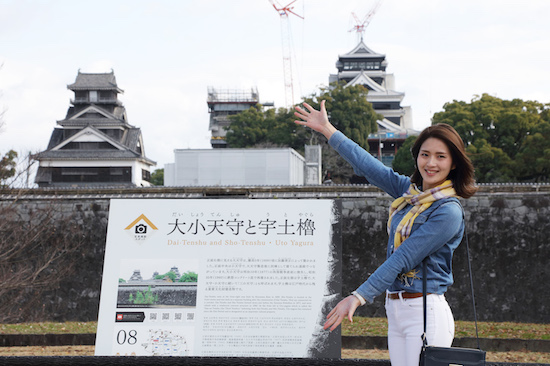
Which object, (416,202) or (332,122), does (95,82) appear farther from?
(416,202)

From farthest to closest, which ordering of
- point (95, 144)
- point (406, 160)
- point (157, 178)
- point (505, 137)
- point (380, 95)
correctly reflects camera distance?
point (380, 95) < point (157, 178) < point (95, 144) < point (406, 160) < point (505, 137)

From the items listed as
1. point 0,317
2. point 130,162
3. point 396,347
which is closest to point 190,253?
point 396,347

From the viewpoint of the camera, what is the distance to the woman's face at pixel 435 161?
1.84 m

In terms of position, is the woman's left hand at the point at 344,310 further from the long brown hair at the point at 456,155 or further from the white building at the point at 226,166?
the white building at the point at 226,166

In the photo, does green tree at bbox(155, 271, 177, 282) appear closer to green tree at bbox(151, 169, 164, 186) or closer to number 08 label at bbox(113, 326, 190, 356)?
number 08 label at bbox(113, 326, 190, 356)

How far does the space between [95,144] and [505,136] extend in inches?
690

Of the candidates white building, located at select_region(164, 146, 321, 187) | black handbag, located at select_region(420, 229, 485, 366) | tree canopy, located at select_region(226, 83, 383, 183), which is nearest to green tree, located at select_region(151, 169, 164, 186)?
tree canopy, located at select_region(226, 83, 383, 183)

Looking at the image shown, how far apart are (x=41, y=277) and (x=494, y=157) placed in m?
15.4

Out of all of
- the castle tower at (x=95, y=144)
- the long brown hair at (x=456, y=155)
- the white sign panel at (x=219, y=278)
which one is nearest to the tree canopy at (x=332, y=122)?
the castle tower at (x=95, y=144)

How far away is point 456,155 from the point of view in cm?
184

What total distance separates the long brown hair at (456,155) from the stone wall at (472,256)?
6828mm

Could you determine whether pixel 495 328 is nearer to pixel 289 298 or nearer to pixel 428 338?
pixel 289 298

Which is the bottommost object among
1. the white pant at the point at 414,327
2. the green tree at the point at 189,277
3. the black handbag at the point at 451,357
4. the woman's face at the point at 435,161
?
the black handbag at the point at 451,357

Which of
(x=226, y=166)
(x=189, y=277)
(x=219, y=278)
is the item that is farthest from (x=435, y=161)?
(x=226, y=166)
